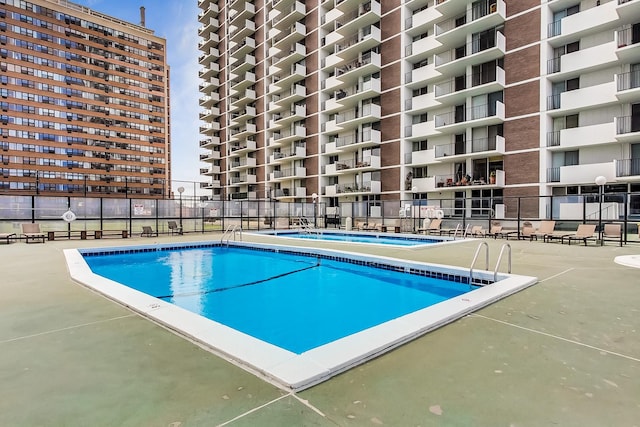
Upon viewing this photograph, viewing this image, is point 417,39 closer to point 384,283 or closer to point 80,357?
point 384,283

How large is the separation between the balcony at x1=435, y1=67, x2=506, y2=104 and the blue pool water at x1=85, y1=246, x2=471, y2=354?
58.9 feet

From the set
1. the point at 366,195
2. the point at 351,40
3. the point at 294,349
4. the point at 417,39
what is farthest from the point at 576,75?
the point at 294,349

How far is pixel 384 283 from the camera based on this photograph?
7.78 m

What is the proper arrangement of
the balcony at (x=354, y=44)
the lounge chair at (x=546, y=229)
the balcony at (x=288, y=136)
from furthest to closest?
the balcony at (x=288, y=136), the balcony at (x=354, y=44), the lounge chair at (x=546, y=229)

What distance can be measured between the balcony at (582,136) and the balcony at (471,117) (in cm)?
324

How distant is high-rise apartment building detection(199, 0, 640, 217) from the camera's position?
18.0 meters

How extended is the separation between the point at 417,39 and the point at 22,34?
2638 inches

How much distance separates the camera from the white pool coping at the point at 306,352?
249 centimetres

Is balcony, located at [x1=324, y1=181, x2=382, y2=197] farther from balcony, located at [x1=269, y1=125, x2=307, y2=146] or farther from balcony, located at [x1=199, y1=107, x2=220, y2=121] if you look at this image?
balcony, located at [x1=199, y1=107, x2=220, y2=121]

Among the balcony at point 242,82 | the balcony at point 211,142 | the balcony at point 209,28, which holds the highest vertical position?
the balcony at point 209,28

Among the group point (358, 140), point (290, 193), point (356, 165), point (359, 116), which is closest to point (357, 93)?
point (359, 116)

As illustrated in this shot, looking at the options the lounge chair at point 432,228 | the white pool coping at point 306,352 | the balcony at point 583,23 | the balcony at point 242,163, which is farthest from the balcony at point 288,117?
the white pool coping at point 306,352

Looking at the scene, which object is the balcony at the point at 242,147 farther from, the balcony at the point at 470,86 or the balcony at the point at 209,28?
the balcony at the point at 470,86

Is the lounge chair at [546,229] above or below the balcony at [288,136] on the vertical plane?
below
